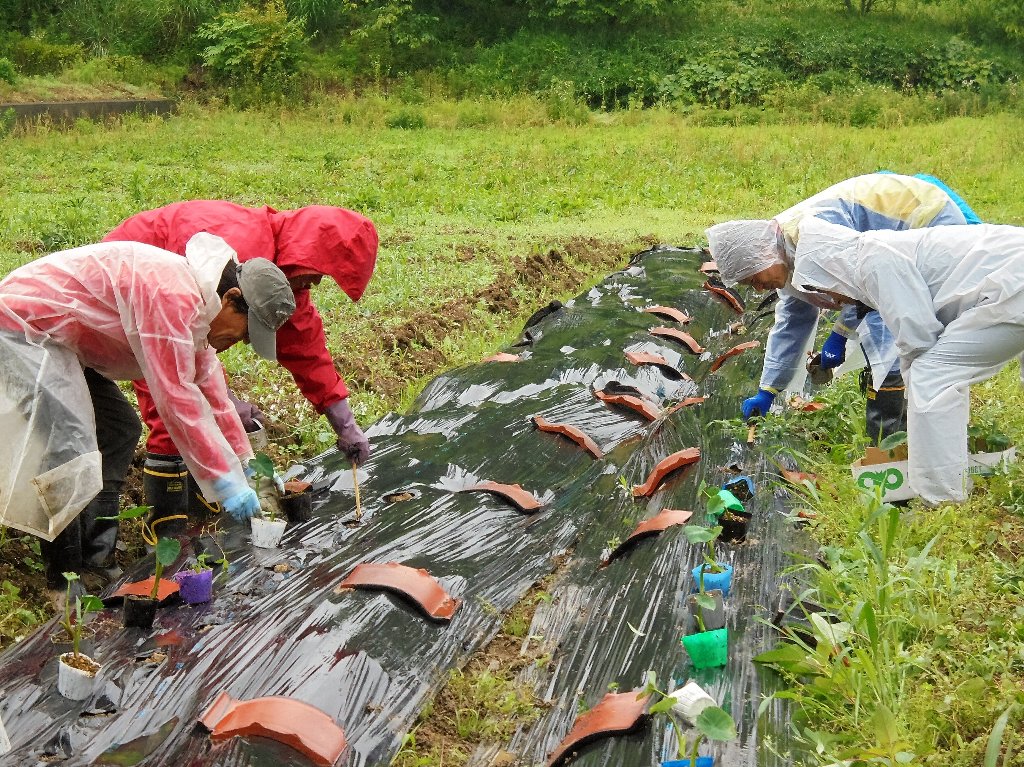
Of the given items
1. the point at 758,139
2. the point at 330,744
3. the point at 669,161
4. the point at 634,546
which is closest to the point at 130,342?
the point at 330,744

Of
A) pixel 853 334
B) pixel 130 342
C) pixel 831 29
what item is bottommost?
pixel 853 334

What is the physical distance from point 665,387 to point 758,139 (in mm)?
10825

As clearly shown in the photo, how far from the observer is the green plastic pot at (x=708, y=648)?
2.45 metres

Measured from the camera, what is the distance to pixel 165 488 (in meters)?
3.56

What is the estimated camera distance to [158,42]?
72.2 ft

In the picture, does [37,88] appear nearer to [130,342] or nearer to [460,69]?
[460,69]

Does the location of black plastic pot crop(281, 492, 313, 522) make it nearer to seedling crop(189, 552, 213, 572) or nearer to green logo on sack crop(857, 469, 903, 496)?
seedling crop(189, 552, 213, 572)

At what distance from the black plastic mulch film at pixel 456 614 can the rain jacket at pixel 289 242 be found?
0.53 metres

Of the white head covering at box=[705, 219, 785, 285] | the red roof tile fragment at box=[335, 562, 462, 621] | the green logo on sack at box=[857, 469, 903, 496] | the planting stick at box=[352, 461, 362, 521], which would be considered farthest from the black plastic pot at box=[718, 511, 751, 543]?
the planting stick at box=[352, 461, 362, 521]

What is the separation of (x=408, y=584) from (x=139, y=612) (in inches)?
30.8

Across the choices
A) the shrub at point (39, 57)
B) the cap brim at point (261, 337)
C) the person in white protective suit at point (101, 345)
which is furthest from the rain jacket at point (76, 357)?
the shrub at point (39, 57)

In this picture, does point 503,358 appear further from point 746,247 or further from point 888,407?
point 888,407

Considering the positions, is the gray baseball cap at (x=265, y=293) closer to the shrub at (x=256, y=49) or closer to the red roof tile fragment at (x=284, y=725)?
the red roof tile fragment at (x=284, y=725)

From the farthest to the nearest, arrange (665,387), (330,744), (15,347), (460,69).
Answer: (460,69) → (665,387) → (15,347) → (330,744)
